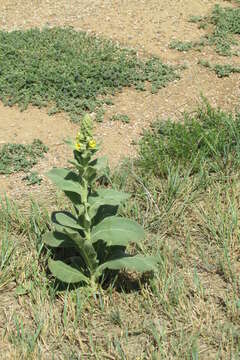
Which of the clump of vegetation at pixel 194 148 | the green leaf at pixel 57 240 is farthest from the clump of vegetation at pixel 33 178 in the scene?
the green leaf at pixel 57 240

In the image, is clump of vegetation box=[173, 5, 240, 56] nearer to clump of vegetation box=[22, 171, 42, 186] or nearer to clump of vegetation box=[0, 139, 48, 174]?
clump of vegetation box=[0, 139, 48, 174]

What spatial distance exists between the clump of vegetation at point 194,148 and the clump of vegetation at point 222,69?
3.16 ft

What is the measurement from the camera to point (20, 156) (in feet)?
15.7

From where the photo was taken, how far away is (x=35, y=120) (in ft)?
17.1

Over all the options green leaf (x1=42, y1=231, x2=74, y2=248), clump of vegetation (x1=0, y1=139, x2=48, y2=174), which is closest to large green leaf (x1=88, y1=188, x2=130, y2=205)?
green leaf (x1=42, y1=231, x2=74, y2=248)

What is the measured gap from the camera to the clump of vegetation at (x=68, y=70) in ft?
17.7

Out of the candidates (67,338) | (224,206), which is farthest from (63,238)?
(224,206)

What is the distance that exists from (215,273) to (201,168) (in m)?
0.88

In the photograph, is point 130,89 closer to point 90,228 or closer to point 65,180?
point 90,228

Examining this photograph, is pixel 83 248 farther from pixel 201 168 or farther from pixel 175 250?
pixel 201 168

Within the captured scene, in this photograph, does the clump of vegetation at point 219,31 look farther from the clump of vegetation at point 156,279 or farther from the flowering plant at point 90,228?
the flowering plant at point 90,228

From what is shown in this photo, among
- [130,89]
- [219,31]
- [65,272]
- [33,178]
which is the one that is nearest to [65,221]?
[65,272]

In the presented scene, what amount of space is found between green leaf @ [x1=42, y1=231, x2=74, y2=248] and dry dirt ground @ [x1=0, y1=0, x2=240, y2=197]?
3.17 ft

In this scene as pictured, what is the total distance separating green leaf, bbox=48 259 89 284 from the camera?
3461 mm
